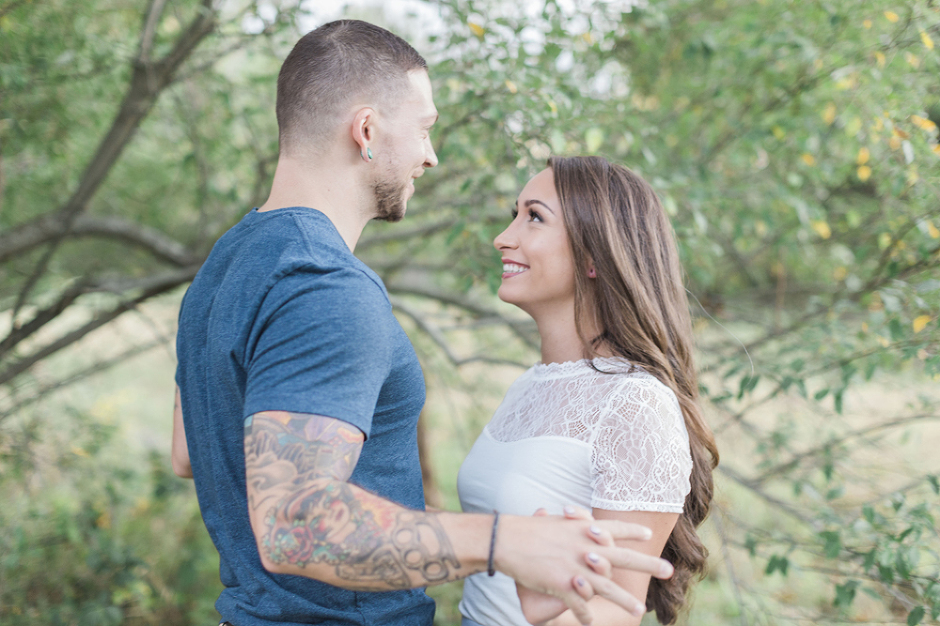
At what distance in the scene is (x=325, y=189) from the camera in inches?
54.9

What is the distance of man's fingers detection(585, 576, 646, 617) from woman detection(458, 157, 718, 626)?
299 millimetres

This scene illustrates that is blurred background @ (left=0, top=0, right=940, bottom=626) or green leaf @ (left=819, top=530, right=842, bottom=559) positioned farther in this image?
blurred background @ (left=0, top=0, right=940, bottom=626)

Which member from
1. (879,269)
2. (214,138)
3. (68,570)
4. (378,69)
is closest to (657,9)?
(879,269)

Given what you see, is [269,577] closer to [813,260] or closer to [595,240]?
[595,240]

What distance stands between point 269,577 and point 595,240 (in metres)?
1.15

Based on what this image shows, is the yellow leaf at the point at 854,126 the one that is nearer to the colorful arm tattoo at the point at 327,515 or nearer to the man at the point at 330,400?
the man at the point at 330,400

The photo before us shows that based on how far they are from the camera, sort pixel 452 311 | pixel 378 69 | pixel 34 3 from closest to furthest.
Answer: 1. pixel 378 69
2. pixel 34 3
3. pixel 452 311

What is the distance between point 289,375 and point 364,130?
64cm

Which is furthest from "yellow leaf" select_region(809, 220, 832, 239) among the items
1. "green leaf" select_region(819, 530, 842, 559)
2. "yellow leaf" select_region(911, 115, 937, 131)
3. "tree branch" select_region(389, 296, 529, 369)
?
"tree branch" select_region(389, 296, 529, 369)

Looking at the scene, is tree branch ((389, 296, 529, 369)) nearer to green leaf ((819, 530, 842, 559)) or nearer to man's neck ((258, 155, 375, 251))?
green leaf ((819, 530, 842, 559))

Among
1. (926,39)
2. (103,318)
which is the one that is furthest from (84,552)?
(926,39)

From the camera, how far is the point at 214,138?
375 centimetres

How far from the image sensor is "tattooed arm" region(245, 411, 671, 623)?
1.01m

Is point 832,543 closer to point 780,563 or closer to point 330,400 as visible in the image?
point 780,563
